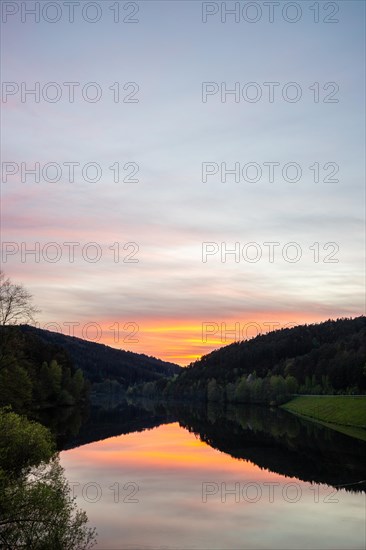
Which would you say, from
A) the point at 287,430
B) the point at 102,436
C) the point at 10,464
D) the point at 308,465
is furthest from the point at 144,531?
the point at 287,430

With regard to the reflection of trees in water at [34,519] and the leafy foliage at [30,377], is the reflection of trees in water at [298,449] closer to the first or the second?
the reflection of trees in water at [34,519]

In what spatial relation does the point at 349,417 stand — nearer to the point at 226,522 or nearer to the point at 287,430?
the point at 287,430

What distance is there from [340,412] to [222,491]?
82.7 metres

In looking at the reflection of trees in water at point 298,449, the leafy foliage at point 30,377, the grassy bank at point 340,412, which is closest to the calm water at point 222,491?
the reflection of trees in water at point 298,449

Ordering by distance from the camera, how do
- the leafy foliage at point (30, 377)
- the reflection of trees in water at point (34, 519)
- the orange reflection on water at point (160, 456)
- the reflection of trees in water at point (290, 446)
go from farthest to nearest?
the leafy foliage at point (30, 377) < the orange reflection on water at point (160, 456) < the reflection of trees in water at point (290, 446) < the reflection of trees in water at point (34, 519)

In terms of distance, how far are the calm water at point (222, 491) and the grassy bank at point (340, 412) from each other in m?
17.5

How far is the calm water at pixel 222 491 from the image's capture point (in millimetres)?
36281

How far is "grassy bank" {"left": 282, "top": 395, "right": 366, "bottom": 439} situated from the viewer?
109m

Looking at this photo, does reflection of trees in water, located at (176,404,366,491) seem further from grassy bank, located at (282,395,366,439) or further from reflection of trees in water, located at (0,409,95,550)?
reflection of trees in water, located at (0,409,95,550)

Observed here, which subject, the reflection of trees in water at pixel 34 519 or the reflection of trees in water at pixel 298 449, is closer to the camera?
the reflection of trees in water at pixel 34 519

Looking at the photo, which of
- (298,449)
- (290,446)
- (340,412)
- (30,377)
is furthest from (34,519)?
(340,412)

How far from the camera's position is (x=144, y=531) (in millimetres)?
A: 36906

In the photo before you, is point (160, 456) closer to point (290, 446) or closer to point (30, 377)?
point (290, 446)

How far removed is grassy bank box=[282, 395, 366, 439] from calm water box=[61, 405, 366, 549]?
17.5 m
